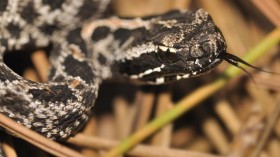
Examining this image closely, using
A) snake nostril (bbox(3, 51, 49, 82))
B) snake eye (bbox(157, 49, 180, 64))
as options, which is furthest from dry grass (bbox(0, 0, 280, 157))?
snake eye (bbox(157, 49, 180, 64))

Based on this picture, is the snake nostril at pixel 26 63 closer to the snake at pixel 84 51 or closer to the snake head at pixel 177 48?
the snake at pixel 84 51

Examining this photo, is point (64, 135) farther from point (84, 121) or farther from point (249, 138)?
point (249, 138)

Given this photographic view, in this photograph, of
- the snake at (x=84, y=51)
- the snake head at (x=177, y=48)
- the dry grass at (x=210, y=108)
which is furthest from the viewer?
Answer: the dry grass at (x=210, y=108)

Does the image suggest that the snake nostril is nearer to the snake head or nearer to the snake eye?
the snake head

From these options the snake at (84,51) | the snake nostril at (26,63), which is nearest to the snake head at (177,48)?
the snake at (84,51)

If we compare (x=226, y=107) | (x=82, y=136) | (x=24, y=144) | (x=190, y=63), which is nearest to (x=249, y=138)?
(x=226, y=107)

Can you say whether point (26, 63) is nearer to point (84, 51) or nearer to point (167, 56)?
point (84, 51)

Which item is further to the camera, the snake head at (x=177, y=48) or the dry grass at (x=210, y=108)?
the dry grass at (x=210, y=108)

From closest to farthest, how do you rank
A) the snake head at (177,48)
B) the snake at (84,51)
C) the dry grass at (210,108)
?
the snake at (84,51)
the snake head at (177,48)
the dry grass at (210,108)
